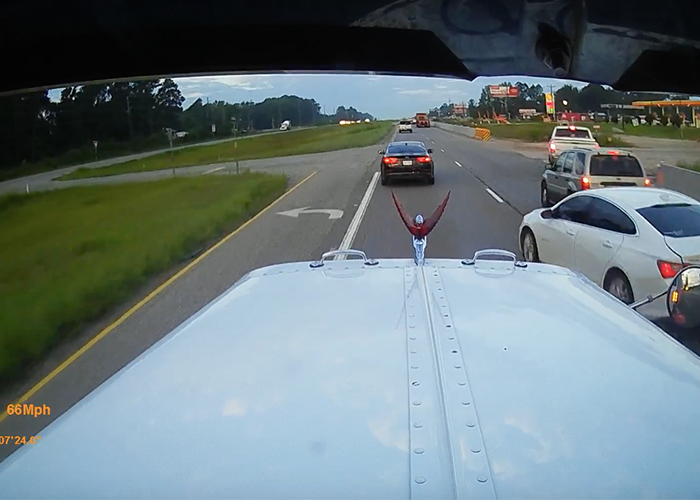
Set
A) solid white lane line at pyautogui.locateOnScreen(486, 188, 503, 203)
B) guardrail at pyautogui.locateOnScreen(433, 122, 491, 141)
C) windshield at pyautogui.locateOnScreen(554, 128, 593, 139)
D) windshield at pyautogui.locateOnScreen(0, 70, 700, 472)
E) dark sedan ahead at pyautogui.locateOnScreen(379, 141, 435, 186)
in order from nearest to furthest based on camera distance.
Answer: windshield at pyautogui.locateOnScreen(0, 70, 700, 472) < solid white lane line at pyautogui.locateOnScreen(486, 188, 503, 203) < dark sedan ahead at pyautogui.locateOnScreen(379, 141, 435, 186) < windshield at pyautogui.locateOnScreen(554, 128, 593, 139) < guardrail at pyautogui.locateOnScreen(433, 122, 491, 141)

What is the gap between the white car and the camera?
343 inches

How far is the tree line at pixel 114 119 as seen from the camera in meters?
9.70

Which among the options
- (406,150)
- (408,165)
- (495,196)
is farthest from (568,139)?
(495,196)

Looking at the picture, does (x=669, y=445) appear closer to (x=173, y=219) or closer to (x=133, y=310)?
(x=133, y=310)

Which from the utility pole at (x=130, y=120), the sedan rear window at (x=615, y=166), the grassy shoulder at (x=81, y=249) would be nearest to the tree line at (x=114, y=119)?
the utility pole at (x=130, y=120)

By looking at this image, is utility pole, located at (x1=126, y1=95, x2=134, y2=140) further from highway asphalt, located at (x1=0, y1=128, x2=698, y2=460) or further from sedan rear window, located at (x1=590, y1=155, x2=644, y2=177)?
sedan rear window, located at (x1=590, y1=155, x2=644, y2=177)

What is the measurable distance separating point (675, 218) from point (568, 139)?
22.2 m

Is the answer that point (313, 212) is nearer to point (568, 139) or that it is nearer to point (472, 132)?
point (568, 139)

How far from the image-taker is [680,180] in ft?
62.3

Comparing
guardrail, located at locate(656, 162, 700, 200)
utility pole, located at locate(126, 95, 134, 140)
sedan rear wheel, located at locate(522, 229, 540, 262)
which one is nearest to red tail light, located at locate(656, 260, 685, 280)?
sedan rear wheel, located at locate(522, 229, 540, 262)

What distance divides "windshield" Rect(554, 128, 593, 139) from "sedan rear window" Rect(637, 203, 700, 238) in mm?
22625

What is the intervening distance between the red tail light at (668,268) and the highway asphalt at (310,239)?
14.7ft

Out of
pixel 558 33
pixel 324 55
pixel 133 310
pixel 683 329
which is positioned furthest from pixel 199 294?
pixel 683 329

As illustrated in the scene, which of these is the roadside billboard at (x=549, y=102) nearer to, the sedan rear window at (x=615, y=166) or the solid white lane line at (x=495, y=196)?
the sedan rear window at (x=615, y=166)
